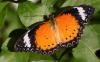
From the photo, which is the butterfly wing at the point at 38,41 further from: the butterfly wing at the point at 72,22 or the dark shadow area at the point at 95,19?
the dark shadow area at the point at 95,19

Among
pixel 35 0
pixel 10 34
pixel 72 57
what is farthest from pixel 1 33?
pixel 72 57

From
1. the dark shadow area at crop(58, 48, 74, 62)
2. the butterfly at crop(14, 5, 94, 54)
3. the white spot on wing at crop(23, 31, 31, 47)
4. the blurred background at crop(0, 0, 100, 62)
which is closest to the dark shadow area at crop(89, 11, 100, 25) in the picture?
the blurred background at crop(0, 0, 100, 62)

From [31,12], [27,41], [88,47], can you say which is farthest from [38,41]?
[88,47]

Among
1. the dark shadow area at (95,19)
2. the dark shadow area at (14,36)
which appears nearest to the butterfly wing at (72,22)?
the dark shadow area at (95,19)

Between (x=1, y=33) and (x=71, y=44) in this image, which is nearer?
(x=71, y=44)

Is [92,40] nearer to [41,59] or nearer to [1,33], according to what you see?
[41,59]

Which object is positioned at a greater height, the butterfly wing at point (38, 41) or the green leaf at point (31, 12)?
the green leaf at point (31, 12)

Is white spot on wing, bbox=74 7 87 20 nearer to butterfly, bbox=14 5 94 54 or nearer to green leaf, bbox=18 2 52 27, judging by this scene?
butterfly, bbox=14 5 94 54
